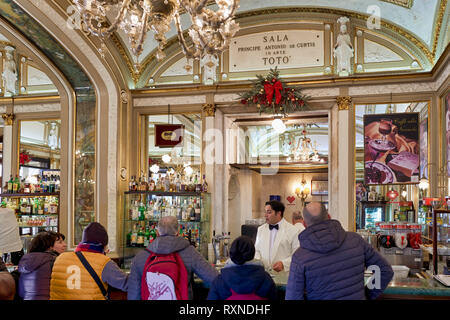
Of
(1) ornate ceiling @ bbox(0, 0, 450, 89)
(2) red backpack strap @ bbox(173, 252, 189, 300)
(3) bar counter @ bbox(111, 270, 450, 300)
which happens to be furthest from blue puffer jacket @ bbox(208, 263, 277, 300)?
(1) ornate ceiling @ bbox(0, 0, 450, 89)

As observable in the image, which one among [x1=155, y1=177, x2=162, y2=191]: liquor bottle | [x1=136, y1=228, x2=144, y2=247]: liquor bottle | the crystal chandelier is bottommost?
[x1=136, y1=228, x2=144, y2=247]: liquor bottle

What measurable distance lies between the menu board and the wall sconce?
326 inches

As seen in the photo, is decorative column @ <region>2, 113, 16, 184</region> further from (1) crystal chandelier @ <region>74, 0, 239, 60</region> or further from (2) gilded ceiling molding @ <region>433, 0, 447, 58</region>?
(2) gilded ceiling molding @ <region>433, 0, 447, 58</region>

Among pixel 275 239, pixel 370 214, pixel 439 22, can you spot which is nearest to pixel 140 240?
pixel 275 239

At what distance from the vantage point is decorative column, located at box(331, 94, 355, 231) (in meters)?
7.49

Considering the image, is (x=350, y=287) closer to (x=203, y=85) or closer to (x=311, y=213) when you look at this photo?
(x=311, y=213)

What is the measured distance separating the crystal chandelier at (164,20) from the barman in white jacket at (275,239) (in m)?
1.85

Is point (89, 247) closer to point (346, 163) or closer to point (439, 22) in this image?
point (346, 163)

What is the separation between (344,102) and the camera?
761cm

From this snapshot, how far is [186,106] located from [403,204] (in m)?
4.40

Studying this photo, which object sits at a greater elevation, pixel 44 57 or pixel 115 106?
pixel 44 57

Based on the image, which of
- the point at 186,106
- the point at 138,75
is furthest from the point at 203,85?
the point at 138,75

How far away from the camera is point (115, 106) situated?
7.96m

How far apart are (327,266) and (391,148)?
5.47 metres
